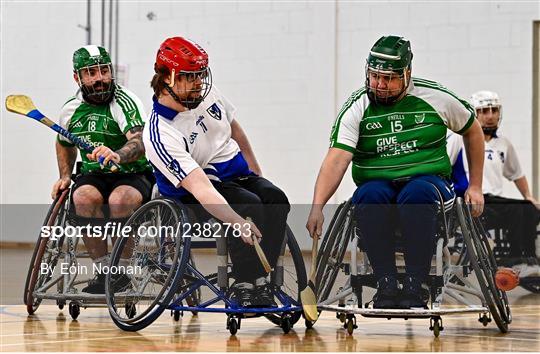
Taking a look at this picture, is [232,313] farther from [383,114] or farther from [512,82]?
[512,82]

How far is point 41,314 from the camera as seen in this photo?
461 centimetres

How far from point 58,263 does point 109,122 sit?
603 mm

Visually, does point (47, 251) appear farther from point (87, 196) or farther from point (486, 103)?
point (486, 103)

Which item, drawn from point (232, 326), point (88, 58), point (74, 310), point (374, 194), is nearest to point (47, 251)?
point (74, 310)

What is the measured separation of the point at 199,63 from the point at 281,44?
191 inches

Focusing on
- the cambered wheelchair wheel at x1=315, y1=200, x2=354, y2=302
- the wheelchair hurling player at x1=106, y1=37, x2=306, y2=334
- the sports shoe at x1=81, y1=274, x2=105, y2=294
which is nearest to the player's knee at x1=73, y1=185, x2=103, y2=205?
the sports shoe at x1=81, y1=274, x2=105, y2=294

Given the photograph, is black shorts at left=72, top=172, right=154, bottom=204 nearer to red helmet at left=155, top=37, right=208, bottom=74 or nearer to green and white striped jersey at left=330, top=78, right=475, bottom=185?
red helmet at left=155, top=37, right=208, bottom=74

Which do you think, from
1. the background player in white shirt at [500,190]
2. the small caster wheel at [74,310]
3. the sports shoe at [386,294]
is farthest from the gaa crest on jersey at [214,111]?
the background player in white shirt at [500,190]

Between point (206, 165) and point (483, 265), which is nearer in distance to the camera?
point (483, 265)

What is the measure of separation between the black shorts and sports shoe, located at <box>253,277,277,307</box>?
87 cm

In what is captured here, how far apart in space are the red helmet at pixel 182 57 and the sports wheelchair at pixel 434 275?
68 cm

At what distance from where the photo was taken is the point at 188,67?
3771mm

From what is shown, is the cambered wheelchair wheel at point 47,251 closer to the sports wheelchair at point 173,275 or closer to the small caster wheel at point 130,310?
the sports wheelchair at point 173,275

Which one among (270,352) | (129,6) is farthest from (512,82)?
(270,352)
